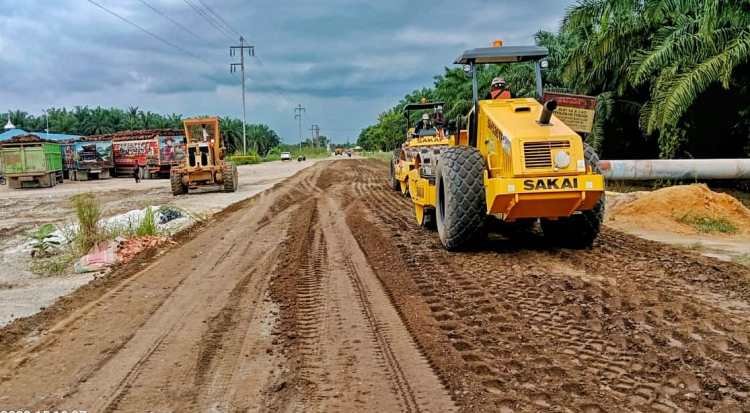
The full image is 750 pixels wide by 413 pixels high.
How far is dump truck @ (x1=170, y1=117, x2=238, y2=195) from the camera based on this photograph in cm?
2094

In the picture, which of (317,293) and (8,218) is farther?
(8,218)

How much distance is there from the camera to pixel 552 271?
276 inches

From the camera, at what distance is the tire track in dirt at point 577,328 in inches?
147

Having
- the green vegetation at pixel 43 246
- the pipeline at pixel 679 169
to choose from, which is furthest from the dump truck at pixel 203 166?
the pipeline at pixel 679 169

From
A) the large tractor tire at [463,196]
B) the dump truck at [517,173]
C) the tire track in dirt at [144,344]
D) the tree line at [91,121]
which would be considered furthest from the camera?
the tree line at [91,121]

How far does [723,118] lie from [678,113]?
3.47 m

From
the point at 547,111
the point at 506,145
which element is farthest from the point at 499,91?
the point at 506,145

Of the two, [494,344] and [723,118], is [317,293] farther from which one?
[723,118]

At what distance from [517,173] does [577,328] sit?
2562 mm

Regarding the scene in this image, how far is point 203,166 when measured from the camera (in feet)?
69.9

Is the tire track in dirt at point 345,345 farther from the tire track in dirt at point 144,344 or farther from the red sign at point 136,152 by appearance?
the red sign at point 136,152

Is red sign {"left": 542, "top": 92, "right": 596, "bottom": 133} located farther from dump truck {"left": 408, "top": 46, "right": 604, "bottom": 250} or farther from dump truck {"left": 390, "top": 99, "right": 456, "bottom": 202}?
dump truck {"left": 390, "top": 99, "right": 456, "bottom": 202}

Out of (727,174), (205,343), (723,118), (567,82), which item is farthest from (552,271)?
(567,82)

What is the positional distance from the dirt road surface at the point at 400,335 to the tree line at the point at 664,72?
27.9 ft
